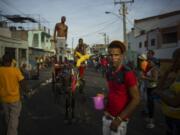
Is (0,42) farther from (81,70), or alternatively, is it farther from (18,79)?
(18,79)

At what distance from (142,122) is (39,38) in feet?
242

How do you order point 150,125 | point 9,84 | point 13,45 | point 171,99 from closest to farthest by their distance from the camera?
1. point 171,99
2. point 9,84
3. point 150,125
4. point 13,45

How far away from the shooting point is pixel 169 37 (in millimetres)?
44375

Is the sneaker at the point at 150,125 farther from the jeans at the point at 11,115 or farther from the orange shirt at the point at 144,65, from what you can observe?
the jeans at the point at 11,115

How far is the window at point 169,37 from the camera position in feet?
140

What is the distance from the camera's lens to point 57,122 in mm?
10539

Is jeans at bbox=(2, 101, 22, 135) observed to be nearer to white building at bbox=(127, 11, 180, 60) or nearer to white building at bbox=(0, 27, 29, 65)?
white building at bbox=(0, 27, 29, 65)

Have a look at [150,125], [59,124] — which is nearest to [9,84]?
[59,124]

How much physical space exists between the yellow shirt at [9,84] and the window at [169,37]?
1445 inches

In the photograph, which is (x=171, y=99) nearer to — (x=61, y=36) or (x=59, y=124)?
(x=59, y=124)

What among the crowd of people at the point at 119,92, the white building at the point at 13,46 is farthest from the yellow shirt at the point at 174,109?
the white building at the point at 13,46

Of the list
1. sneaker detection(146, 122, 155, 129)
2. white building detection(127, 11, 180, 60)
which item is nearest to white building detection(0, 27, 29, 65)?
white building detection(127, 11, 180, 60)

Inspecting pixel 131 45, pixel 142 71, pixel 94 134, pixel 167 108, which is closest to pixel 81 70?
pixel 142 71

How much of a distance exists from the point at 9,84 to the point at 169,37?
38797 millimetres
